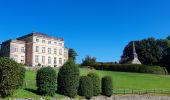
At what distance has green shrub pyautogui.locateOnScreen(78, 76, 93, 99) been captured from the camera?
3650 cm

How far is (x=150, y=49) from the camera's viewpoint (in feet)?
371

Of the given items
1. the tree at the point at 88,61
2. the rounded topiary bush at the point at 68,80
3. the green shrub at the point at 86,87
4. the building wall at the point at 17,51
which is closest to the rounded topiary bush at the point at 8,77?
the rounded topiary bush at the point at 68,80

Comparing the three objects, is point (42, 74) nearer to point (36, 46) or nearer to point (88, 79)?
point (88, 79)

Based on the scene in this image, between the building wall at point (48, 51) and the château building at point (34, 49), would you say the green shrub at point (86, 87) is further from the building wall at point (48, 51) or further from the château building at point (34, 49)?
the building wall at point (48, 51)

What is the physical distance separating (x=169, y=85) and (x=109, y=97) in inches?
915

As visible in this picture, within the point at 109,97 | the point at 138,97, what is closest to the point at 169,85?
the point at 138,97

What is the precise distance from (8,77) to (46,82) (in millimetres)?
4746

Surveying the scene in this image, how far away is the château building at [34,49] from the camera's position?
8288 cm

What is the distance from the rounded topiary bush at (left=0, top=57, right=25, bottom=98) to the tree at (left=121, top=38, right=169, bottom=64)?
81.5 m

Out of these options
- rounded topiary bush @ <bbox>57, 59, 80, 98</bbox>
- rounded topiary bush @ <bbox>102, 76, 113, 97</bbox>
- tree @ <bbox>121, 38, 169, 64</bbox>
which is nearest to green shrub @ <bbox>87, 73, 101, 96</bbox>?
rounded topiary bush @ <bbox>102, 76, 113, 97</bbox>

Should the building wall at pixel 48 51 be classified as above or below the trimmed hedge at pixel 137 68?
above

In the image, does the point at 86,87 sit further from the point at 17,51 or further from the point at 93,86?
the point at 17,51

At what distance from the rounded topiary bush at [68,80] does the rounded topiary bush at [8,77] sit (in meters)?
5.66

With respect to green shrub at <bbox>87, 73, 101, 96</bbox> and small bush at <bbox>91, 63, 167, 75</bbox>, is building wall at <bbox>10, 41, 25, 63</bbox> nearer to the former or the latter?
small bush at <bbox>91, 63, 167, 75</bbox>
